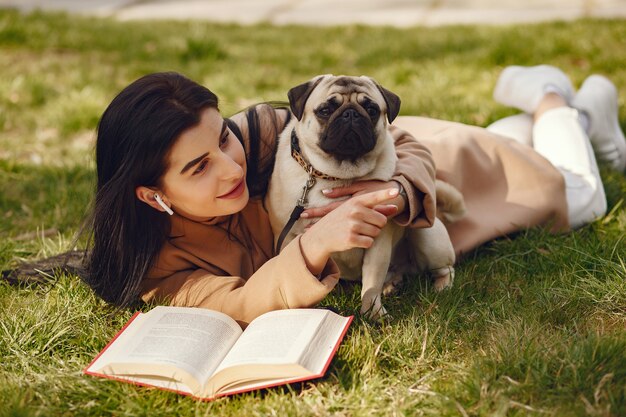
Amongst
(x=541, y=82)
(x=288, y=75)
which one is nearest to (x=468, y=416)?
(x=541, y=82)

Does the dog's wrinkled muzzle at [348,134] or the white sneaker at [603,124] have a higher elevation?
the dog's wrinkled muzzle at [348,134]

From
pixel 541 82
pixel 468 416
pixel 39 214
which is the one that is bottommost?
pixel 39 214

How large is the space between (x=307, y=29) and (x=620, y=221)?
5.03 meters

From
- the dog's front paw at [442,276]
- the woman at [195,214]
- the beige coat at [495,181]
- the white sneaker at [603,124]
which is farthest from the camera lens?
the white sneaker at [603,124]

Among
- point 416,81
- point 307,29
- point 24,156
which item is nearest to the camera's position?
point 24,156

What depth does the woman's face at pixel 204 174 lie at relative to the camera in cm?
223

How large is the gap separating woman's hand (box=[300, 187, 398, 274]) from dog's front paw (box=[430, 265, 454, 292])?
0.56 meters

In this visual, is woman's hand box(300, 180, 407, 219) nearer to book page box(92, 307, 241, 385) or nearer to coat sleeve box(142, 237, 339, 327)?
coat sleeve box(142, 237, 339, 327)

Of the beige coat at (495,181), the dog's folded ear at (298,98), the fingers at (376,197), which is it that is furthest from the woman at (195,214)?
the beige coat at (495,181)

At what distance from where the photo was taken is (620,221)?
2.94m

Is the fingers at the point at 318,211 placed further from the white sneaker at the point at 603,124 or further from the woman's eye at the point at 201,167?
the white sneaker at the point at 603,124

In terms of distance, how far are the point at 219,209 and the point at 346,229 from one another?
0.53 metres

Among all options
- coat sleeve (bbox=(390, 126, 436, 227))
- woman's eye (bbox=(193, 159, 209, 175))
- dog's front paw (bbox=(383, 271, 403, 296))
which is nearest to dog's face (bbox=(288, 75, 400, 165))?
coat sleeve (bbox=(390, 126, 436, 227))

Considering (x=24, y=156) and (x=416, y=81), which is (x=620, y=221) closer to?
(x=416, y=81)
